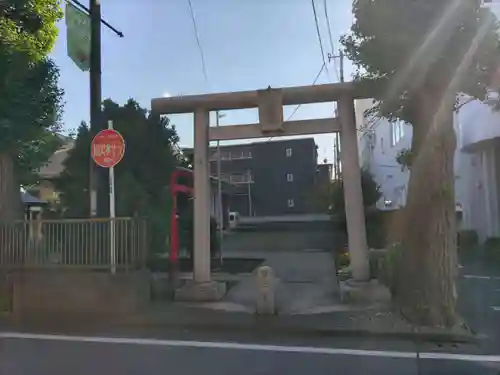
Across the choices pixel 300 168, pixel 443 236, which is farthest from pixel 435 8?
pixel 300 168

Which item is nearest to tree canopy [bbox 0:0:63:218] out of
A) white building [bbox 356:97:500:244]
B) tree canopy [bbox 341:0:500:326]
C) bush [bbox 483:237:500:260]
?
tree canopy [bbox 341:0:500:326]

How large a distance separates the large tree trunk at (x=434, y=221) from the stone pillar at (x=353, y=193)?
2130mm

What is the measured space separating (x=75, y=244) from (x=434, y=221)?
20.5 feet

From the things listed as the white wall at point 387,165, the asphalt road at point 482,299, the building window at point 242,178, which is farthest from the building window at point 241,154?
the asphalt road at point 482,299

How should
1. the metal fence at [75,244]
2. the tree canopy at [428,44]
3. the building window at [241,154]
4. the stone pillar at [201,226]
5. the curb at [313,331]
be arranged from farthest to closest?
1. the building window at [241,154]
2. the stone pillar at [201,226]
3. the metal fence at [75,244]
4. the tree canopy at [428,44]
5. the curb at [313,331]

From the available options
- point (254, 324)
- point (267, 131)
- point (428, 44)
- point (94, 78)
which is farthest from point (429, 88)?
point (94, 78)

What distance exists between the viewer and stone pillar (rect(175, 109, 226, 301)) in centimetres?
1044

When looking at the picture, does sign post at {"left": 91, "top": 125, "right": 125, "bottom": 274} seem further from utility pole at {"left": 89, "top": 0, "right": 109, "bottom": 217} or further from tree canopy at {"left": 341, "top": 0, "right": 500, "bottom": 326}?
tree canopy at {"left": 341, "top": 0, "right": 500, "bottom": 326}

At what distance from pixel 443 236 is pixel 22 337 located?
6329 mm

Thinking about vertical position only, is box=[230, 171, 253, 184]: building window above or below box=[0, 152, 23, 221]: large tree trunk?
above

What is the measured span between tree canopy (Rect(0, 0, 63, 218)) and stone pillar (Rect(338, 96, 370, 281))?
234 inches

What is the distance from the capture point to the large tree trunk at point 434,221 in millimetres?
7824

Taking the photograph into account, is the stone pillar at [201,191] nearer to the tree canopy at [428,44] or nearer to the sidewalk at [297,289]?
the sidewalk at [297,289]

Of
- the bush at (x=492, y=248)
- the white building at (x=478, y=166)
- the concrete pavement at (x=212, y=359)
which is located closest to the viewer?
the concrete pavement at (x=212, y=359)
